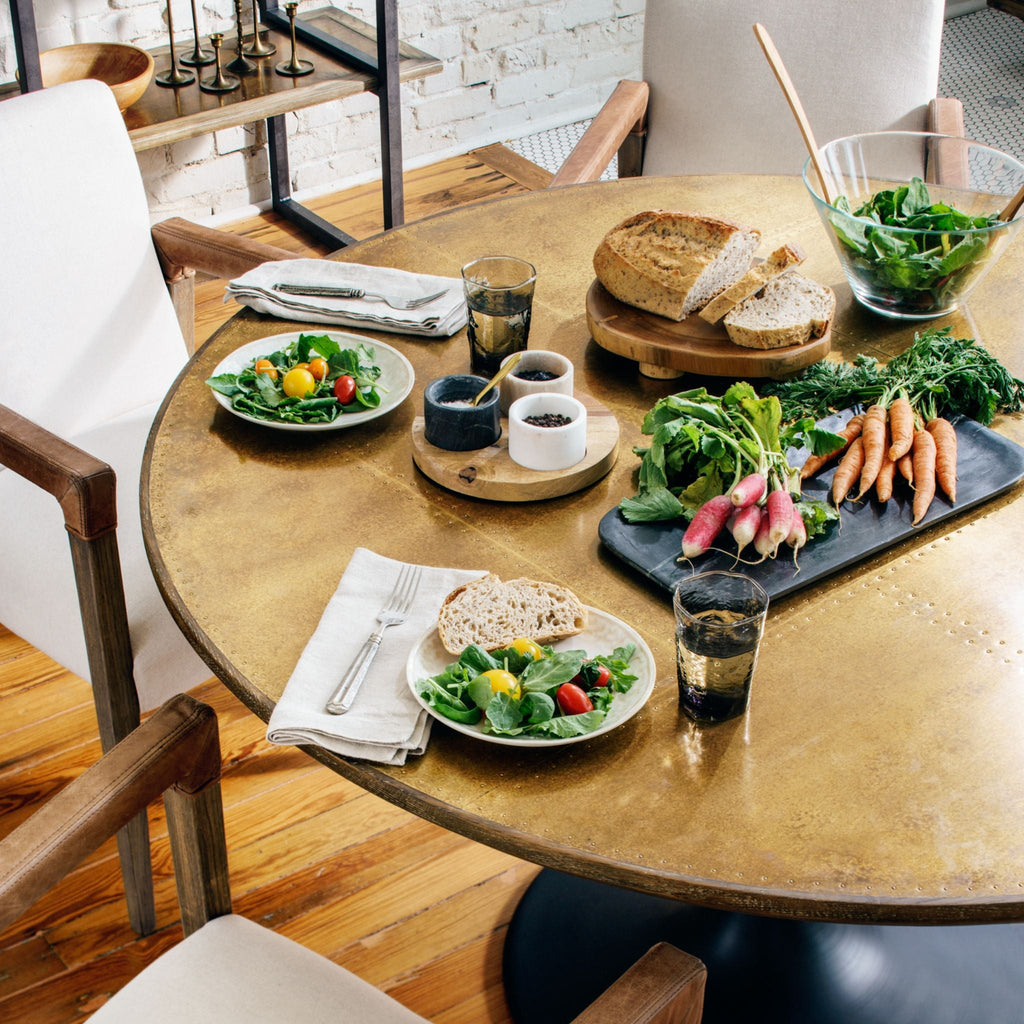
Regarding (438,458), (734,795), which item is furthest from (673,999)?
(438,458)

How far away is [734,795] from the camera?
3.26 ft

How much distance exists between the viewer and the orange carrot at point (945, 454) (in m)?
1.32

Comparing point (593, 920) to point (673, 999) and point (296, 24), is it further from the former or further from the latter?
point (296, 24)

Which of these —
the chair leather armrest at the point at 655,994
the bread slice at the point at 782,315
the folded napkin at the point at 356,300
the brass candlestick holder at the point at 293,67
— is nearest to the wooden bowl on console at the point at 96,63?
the brass candlestick holder at the point at 293,67

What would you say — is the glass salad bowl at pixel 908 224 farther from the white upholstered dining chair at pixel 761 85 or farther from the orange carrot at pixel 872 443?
the white upholstered dining chair at pixel 761 85

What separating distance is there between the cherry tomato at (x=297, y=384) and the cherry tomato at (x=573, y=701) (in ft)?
1.96

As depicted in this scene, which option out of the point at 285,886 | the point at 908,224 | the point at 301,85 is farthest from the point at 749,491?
the point at 301,85

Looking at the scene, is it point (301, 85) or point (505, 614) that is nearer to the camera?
point (505, 614)

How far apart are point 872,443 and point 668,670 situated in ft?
1.34

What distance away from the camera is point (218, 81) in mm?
3031

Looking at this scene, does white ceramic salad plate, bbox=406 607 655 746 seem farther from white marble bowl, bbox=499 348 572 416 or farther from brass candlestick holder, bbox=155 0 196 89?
brass candlestick holder, bbox=155 0 196 89

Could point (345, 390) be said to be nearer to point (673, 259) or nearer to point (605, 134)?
point (673, 259)

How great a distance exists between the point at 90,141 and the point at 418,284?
23.7 inches

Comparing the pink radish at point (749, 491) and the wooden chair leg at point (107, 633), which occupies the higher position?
the pink radish at point (749, 491)
